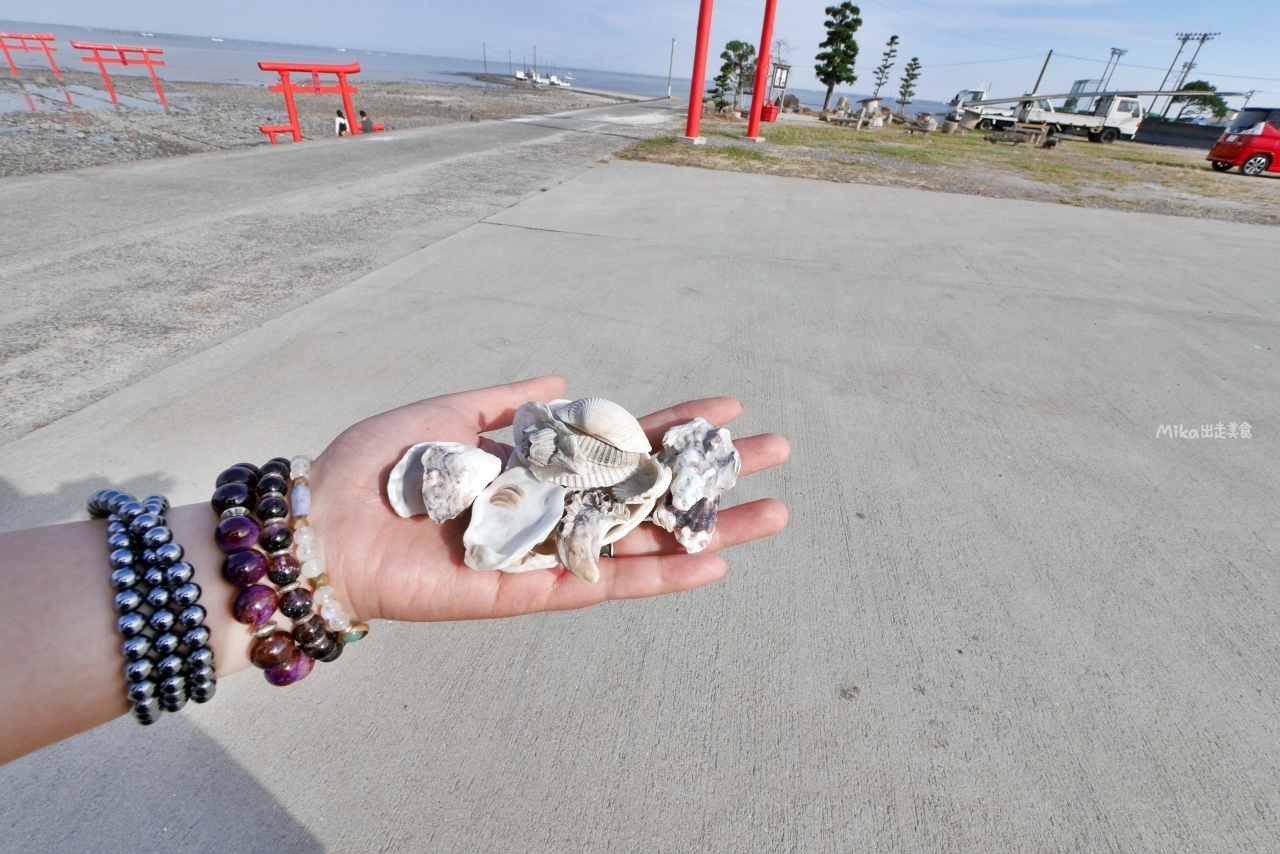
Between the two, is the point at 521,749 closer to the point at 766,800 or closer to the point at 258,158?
the point at 766,800

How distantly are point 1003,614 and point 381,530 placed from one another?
1.89 metres

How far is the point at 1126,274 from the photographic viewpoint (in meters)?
5.20

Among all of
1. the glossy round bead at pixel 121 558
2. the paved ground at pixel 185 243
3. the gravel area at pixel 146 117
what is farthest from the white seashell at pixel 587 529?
the gravel area at pixel 146 117

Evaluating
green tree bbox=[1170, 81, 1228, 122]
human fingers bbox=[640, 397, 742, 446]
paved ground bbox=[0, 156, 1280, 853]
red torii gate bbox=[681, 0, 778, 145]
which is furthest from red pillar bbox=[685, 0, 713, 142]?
green tree bbox=[1170, 81, 1228, 122]

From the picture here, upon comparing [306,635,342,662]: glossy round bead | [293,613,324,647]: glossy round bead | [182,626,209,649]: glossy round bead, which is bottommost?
[306,635,342,662]: glossy round bead

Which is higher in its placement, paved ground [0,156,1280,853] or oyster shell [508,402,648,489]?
oyster shell [508,402,648,489]

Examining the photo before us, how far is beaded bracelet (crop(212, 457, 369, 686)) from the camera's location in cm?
130

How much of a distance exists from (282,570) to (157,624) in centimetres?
24

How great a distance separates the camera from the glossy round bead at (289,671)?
132 cm

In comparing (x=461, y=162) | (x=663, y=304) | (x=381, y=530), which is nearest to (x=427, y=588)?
(x=381, y=530)

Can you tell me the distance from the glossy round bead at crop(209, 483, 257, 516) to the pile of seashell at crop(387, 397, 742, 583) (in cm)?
33

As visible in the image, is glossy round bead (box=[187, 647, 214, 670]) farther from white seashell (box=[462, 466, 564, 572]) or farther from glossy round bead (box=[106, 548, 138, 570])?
white seashell (box=[462, 466, 564, 572])

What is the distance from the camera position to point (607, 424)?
1.63 meters

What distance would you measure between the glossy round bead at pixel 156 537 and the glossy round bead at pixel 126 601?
0.10 metres
